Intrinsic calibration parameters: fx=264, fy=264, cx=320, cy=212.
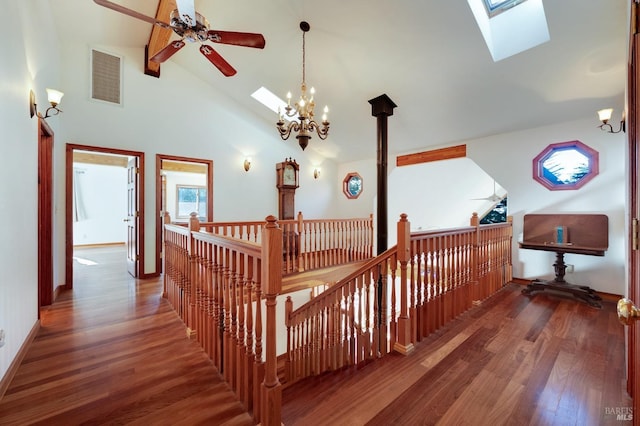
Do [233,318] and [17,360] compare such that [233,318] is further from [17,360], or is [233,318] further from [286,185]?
[286,185]

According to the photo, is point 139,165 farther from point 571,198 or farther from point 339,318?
point 571,198

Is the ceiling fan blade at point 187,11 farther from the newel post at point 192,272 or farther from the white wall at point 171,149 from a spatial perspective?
the newel post at point 192,272

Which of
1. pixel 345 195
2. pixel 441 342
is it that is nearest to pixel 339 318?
pixel 441 342

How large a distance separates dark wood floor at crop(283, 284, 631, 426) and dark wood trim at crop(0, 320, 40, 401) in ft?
5.65

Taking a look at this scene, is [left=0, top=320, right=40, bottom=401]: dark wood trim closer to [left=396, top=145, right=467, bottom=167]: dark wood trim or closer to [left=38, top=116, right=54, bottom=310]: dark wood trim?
[left=38, top=116, right=54, bottom=310]: dark wood trim

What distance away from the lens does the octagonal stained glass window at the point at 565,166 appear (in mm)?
3559

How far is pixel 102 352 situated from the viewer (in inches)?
81.4

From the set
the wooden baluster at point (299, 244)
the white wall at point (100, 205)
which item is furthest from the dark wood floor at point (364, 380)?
the white wall at point (100, 205)

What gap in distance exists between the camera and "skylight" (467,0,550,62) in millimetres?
2752

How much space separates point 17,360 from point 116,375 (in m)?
0.75

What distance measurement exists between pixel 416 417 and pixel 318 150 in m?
5.60

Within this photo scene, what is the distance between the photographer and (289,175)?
572cm

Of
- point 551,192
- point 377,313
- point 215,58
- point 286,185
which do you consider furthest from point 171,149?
point 551,192

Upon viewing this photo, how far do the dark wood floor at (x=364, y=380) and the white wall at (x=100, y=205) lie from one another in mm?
6324
